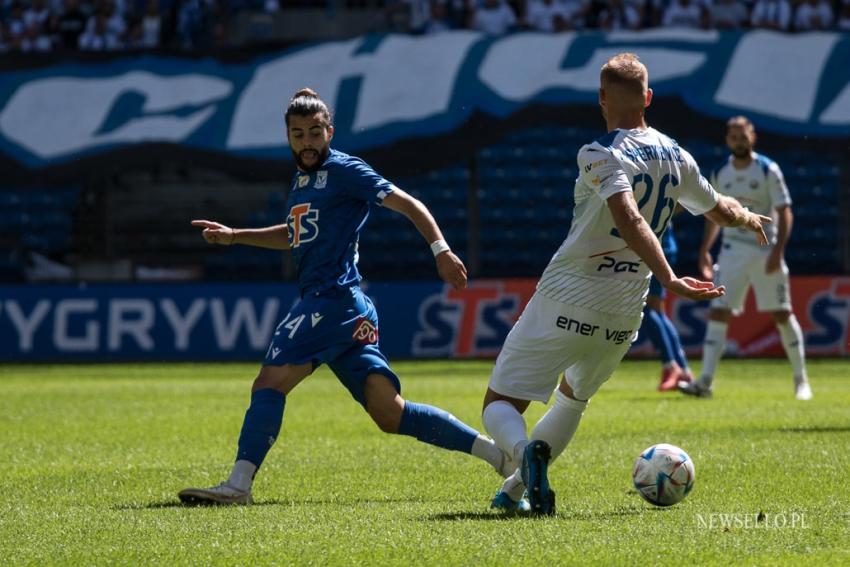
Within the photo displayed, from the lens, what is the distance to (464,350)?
22359mm

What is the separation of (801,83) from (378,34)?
277 inches

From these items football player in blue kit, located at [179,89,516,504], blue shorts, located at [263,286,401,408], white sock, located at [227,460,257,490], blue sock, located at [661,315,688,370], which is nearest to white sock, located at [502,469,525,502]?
football player in blue kit, located at [179,89,516,504]

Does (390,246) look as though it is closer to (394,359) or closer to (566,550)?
(394,359)

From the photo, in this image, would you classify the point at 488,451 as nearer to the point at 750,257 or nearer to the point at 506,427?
the point at 506,427

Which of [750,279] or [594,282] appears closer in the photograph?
[594,282]

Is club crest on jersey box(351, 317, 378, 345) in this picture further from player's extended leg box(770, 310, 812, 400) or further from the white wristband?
player's extended leg box(770, 310, 812, 400)

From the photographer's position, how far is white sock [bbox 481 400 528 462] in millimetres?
6430

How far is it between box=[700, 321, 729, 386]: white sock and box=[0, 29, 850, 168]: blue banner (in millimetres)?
10499

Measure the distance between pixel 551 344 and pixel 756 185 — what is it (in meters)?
7.51

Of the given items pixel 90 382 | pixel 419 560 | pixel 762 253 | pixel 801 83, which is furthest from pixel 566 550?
pixel 801 83

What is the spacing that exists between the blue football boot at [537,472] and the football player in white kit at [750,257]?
7.01 meters

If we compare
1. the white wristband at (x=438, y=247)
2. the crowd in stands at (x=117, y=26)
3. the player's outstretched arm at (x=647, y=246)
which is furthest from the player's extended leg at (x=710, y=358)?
the crowd in stands at (x=117, y=26)

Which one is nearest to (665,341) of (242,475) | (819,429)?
(819,429)

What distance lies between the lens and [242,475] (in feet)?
23.6
